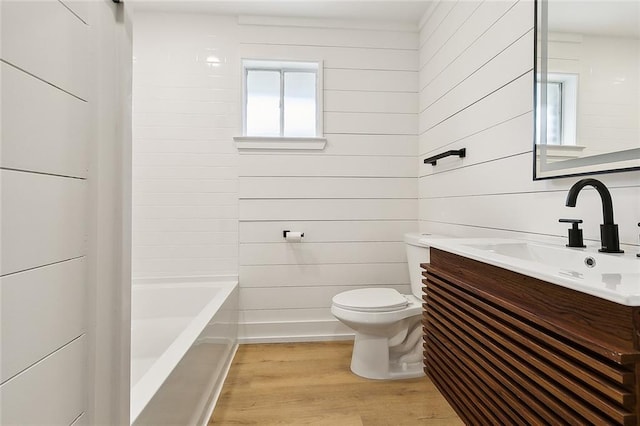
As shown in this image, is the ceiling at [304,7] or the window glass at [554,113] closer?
the window glass at [554,113]

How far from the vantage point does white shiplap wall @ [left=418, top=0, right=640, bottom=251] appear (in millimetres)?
1207

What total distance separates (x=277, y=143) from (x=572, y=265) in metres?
1.88

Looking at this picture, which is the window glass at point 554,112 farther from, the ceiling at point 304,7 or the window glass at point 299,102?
the window glass at point 299,102

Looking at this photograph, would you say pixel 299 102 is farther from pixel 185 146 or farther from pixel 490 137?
pixel 490 137

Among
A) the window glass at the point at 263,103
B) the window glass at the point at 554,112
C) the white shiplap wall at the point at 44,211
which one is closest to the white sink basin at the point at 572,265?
the window glass at the point at 554,112

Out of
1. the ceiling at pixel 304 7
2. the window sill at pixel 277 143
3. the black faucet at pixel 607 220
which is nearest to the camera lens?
the black faucet at pixel 607 220

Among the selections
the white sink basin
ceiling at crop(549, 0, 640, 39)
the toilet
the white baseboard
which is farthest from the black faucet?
the white baseboard

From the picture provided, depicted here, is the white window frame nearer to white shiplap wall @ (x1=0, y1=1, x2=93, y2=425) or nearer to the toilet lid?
the toilet lid

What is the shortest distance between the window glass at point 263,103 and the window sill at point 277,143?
153 mm

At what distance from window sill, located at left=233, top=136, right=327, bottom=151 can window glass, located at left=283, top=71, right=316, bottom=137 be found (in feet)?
0.52

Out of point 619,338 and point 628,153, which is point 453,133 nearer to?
point 628,153

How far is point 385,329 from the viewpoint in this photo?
1.88 m

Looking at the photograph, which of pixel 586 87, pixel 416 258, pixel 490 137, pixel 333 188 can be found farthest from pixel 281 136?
pixel 586 87

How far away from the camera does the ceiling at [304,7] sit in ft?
7.38
